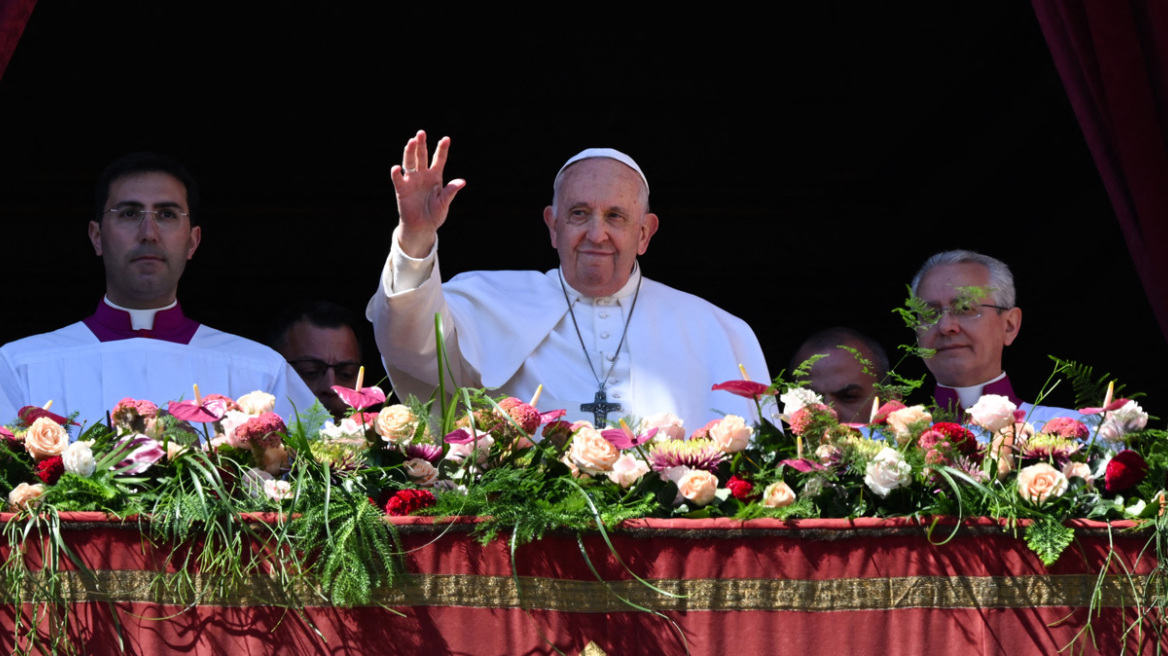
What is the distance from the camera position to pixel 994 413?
269 centimetres

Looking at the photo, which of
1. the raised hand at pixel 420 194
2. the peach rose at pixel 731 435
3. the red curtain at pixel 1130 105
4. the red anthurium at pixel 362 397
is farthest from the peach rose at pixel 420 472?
the red curtain at pixel 1130 105

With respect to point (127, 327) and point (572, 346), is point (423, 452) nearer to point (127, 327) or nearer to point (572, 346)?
point (572, 346)

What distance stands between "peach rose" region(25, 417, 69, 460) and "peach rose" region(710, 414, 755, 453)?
3.81ft

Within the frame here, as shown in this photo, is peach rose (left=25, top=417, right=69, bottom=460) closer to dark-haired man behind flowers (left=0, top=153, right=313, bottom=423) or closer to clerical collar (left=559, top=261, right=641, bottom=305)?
dark-haired man behind flowers (left=0, top=153, right=313, bottom=423)

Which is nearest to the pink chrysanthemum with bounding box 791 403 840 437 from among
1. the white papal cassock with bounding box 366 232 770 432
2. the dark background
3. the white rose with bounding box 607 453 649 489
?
the white rose with bounding box 607 453 649 489

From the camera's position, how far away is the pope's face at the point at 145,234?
165 inches

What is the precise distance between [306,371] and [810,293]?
4053mm

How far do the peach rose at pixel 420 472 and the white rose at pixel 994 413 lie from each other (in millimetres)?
995

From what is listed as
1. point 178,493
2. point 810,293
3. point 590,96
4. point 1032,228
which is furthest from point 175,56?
point 178,493

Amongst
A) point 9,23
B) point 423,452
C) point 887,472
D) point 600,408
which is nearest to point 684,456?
point 887,472

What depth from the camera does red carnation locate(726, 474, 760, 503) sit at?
2.62 m

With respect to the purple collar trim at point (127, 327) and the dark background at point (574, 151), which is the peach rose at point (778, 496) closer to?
the purple collar trim at point (127, 327)

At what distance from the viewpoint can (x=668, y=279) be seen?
814 cm

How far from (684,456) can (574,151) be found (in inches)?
210
